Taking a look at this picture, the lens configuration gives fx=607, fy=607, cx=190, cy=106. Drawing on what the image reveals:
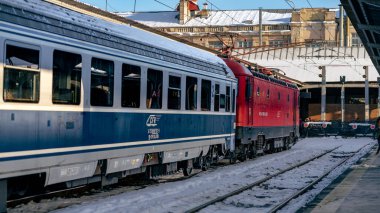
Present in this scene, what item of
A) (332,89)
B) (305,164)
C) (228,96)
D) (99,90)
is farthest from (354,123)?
(99,90)

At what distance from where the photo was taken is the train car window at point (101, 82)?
34.5 ft

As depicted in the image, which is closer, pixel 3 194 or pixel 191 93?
pixel 3 194

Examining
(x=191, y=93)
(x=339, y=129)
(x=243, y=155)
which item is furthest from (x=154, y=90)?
(x=339, y=129)

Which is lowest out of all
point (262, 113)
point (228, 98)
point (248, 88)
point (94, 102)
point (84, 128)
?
point (84, 128)

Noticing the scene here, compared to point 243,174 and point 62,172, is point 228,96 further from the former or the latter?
point 62,172

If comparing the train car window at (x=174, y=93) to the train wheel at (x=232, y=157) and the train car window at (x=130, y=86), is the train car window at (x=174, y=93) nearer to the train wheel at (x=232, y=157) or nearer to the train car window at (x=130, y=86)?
the train car window at (x=130, y=86)

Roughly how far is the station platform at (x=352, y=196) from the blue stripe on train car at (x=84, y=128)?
11.9ft

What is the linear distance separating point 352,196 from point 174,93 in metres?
4.55

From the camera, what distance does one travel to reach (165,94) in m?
13.5

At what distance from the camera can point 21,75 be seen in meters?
8.65

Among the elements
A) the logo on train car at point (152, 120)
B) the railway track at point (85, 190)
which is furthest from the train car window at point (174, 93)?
the railway track at point (85, 190)

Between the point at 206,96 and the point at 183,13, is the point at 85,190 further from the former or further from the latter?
the point at 183,13

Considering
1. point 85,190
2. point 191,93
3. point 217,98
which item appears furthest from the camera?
point 217,98

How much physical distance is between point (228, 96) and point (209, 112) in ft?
6.73
